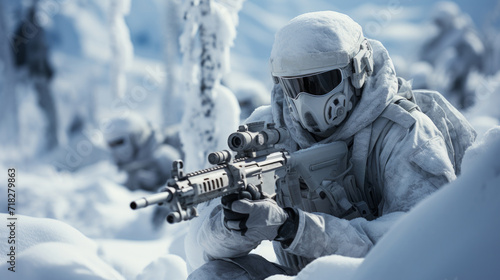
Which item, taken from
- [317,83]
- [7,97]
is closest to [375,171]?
[317,83]

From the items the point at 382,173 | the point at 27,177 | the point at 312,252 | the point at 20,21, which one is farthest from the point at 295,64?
the point at 20,21

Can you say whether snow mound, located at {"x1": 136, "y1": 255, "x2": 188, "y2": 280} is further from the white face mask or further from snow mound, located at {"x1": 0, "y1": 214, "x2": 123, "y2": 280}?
the white face mask

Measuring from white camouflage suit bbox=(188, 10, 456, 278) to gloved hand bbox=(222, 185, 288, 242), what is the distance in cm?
7

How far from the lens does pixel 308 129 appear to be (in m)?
2.19

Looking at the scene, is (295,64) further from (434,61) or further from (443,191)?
(434,61)

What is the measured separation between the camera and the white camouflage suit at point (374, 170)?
1816mm

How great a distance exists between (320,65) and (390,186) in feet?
1.60

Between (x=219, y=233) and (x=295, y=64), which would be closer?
(x=219, y=233)

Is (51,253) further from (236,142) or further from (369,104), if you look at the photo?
(369,104)

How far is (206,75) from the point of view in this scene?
4.36 m

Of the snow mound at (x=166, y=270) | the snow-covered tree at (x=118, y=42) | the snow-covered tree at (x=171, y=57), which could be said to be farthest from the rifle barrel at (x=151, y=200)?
the snow-covered tree at (x=171, y=57)

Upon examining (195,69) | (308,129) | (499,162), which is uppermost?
(195,69)

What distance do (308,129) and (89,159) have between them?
10324 mm

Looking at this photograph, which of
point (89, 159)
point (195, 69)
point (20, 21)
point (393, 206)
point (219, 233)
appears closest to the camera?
point (219, 233)
